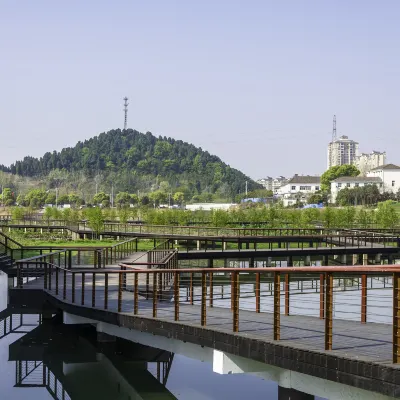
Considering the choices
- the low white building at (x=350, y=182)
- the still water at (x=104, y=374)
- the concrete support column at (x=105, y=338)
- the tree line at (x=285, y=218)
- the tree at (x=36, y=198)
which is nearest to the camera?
the still water at (x=104, y=374)

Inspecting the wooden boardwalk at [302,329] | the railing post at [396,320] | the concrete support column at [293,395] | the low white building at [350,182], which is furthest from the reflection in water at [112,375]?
the low white building at [350,182]

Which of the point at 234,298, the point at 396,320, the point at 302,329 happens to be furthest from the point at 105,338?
the point at 396,320

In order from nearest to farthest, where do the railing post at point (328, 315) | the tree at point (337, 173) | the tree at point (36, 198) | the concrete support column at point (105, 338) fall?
1. the railing post at point (328, 315)
2. the concrete support column at point (105, 338)
3. the tree at point (36, 198)
4. the tree at point (337, 173)

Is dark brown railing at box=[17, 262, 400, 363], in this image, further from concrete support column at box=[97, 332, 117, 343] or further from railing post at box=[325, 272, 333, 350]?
concrete support column at box=[97, 332, 117, 343]

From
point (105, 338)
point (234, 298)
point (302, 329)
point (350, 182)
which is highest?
point (350, 182)

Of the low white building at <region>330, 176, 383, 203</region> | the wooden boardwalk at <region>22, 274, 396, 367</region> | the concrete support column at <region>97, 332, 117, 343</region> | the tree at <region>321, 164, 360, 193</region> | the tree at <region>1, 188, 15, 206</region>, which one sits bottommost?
the concrete support column at <region>97, 332, 117, 343</region>

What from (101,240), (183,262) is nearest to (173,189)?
(101,240)

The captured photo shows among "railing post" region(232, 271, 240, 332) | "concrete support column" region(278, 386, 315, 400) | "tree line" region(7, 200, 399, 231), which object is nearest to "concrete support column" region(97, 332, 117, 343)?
"railing post" region(232, 271, 240, 332)

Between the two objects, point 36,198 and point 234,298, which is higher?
point 36,198

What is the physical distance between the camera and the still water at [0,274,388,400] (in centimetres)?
1330

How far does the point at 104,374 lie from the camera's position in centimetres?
1463

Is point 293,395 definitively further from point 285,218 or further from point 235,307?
point 285,218

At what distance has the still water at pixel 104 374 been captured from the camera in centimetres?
1330

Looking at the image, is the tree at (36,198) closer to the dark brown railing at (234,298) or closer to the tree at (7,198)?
the tree at (7,198)
